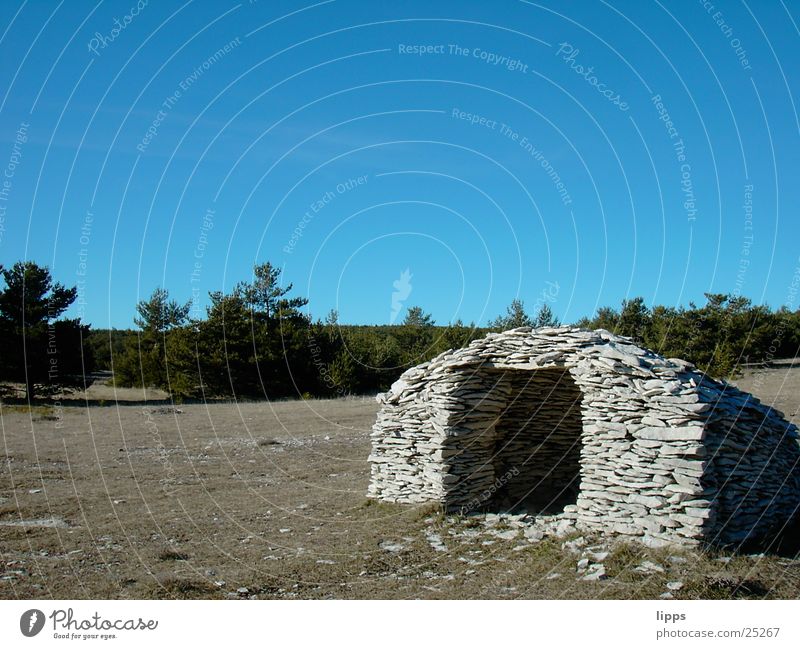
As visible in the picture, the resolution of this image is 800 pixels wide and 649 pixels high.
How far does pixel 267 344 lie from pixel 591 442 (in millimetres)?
28794

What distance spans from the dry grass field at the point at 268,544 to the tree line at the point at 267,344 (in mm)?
16644

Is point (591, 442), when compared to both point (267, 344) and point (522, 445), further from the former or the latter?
point (267, 344)

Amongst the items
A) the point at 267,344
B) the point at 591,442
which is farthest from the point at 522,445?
the point at 267,344

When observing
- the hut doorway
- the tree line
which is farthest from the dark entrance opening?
the tree line

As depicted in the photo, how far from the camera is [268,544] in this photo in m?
9.65

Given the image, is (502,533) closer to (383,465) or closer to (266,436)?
(383,465)

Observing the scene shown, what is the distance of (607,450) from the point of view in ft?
30.5

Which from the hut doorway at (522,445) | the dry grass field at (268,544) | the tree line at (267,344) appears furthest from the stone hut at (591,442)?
the tree line at (267,344)

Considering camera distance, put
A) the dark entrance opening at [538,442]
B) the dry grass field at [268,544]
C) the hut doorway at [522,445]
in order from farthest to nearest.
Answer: the dark entrance opening at [538,442], the hut doorway at [522,445], the dry grass field at [268,544]

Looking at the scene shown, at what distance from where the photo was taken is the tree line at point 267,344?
32188 millimetres

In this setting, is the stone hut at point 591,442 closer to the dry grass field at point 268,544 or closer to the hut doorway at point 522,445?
the hut doorway at point 522,445

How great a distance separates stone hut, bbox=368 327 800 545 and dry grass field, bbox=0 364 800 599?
2.08 feet

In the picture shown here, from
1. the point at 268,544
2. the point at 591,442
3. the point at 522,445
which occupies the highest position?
the point at 591,442

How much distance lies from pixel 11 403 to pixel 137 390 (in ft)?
38.5
